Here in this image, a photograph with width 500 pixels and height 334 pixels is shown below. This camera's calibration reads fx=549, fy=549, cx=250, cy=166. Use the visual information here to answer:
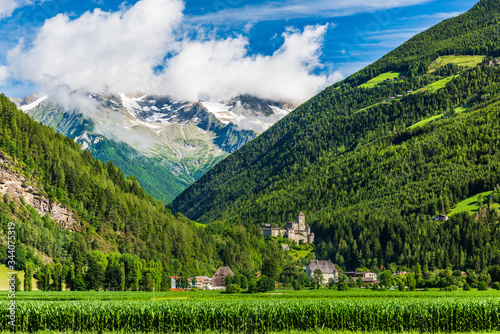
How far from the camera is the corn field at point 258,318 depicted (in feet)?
209

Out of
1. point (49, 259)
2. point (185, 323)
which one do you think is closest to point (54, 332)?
point (185, 323)

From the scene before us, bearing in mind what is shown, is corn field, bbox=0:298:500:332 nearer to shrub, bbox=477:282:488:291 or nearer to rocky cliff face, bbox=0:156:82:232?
shrub, bbox=477:282:488:291

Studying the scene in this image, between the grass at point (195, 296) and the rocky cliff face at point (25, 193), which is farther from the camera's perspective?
the rocky cliff face at point (25, 193)

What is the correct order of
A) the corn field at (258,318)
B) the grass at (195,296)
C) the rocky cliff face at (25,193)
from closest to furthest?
the corn field at (258,318) < the grass at (195,296) < the rocky cliff face at (25,193)

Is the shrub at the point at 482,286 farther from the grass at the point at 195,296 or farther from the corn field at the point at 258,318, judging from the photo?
the corn field at the point at 258,318

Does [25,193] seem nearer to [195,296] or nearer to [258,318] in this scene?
[195,296]

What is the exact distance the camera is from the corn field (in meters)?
63.8

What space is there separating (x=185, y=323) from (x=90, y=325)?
11.1m

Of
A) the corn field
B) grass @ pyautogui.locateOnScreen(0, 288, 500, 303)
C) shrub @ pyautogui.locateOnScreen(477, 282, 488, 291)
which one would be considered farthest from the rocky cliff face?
shrub @ pyautogui.locateOnScreen(477, 282, 488, 291)

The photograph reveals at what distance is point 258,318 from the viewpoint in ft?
211

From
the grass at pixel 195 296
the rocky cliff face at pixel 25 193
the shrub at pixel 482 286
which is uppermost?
the rocky cliff face at pixel 25 193

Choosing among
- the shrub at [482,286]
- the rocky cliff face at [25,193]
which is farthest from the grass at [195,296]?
the rocky cliff face at [25,193]

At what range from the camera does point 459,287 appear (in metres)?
182

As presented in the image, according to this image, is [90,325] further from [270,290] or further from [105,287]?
[270,290]
